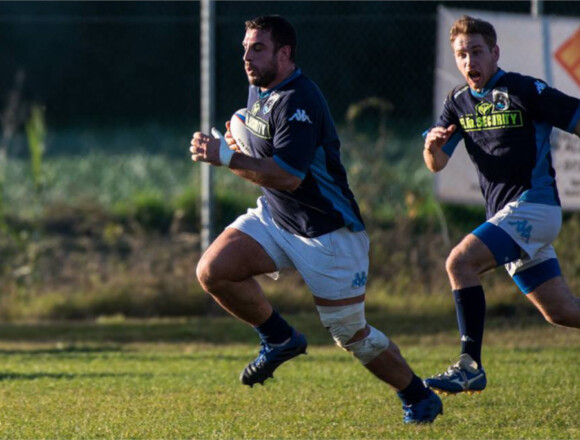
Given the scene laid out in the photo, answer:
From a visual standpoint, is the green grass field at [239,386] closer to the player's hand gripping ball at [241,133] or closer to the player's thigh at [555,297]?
the player's thigh at [555,297]

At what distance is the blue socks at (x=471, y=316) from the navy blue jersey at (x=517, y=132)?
55cm

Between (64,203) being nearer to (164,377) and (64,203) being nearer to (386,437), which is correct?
(164,377)

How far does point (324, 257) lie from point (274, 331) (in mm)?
515

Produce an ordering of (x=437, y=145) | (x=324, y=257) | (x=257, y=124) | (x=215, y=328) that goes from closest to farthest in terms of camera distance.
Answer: (x=324, y=257) < (x=257, y=124) < (x=437, y=145) < (x=215, y=328)

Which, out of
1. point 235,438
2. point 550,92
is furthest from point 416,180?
point 235,438

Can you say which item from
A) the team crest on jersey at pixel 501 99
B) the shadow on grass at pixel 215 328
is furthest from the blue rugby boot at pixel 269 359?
the shadow on grass at pixel 215 328

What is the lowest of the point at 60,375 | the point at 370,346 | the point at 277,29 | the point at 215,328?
the point at 215,328

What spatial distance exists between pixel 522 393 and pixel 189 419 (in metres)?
2.10

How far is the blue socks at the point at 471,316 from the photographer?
6.14 meters

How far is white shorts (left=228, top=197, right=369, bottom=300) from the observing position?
5.91 meters

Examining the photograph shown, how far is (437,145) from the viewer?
6.53 m

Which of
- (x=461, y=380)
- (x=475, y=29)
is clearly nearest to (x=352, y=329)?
(x=461, y=380)

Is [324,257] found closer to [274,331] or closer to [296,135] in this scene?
[274,331]

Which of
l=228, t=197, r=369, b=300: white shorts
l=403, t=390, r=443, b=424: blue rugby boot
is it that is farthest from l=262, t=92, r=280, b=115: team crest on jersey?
l=403, t=390, r=443, b=424: blue rugby boot
